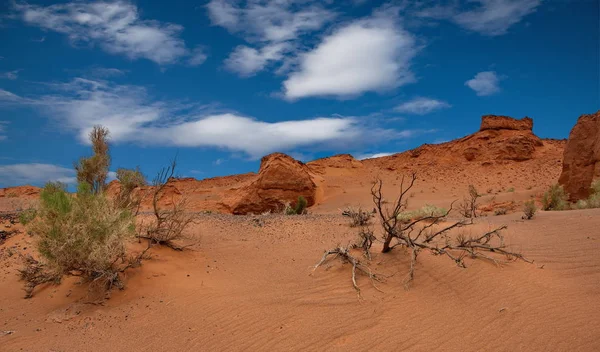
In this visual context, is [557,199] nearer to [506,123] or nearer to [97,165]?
[97,165]

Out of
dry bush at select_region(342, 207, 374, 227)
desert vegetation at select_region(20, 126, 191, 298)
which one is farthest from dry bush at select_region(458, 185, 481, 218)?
desert vegetation at select_region(20, 126, 191, 298)

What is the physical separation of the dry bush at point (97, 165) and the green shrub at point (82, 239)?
21.8 feet

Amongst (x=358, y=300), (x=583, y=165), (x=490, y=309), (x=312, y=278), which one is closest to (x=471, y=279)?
(x=490, y=309)

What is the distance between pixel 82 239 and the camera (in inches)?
257

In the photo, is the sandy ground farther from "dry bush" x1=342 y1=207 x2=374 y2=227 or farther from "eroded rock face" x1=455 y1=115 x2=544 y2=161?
"eroded rock face" x1=455 y1=115 x2=544 y2=161

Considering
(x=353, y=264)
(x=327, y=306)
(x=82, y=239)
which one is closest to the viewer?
(x=327, y=306)

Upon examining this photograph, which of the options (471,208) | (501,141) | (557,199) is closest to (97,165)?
(471,208)

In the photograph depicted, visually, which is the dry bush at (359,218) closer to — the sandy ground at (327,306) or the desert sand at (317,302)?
the desert sand at (317,302)

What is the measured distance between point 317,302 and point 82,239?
372 cm

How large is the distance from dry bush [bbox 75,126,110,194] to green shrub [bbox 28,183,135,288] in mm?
6634

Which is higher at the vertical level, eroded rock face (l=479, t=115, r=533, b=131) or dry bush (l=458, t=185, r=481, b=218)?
eroded rock face (l=479, t=115, r=533, b=131)

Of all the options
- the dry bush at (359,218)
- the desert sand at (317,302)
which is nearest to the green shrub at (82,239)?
the desert sand at (317,302)

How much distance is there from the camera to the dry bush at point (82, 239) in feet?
21.3

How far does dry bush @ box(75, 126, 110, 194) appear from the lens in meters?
13.4
